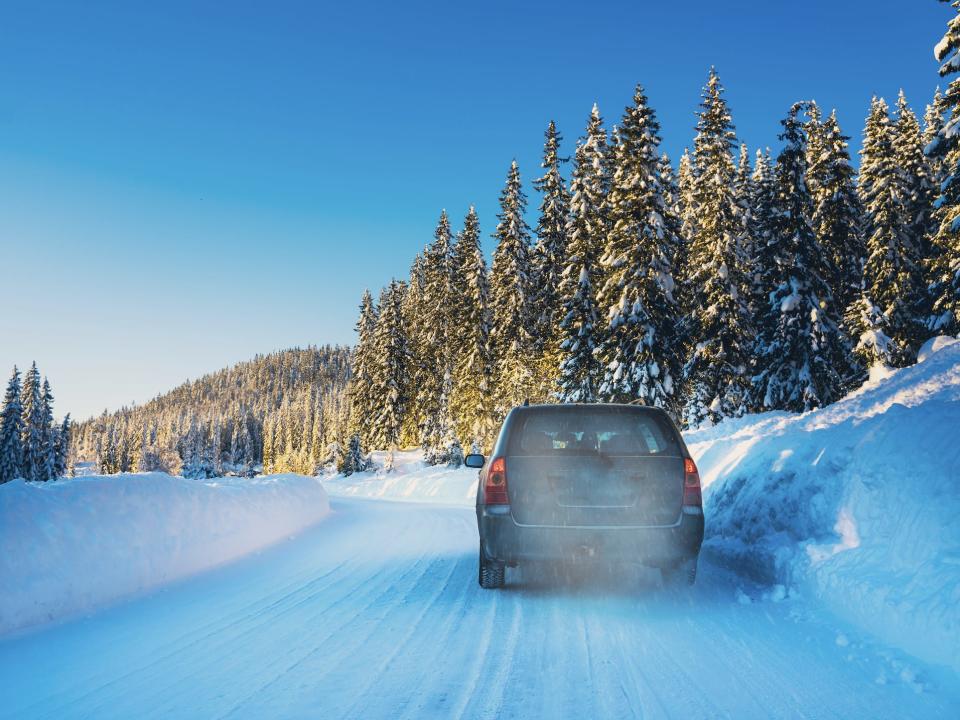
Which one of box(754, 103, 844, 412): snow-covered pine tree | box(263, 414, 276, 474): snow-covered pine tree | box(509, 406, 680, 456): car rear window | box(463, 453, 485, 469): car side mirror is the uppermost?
box(754, 103, 844, 412): snow-covered pine tree

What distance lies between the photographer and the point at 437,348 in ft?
173

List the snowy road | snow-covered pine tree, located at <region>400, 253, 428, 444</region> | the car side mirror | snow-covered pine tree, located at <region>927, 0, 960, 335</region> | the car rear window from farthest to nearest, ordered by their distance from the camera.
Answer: snow-covered pine tree, located at <region>400, 253, 428, 444</region>, snow-covered pine tree, located at <region>927, 0, 960, 335</region>, the car side mirror, the car rear window, the snowy road

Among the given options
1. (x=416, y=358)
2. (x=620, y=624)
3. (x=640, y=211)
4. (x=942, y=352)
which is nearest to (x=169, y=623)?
(x=620, y=624)

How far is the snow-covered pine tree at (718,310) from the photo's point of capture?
27.1m

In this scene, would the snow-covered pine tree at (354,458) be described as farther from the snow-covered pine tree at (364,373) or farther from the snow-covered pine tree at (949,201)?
the snow-covered pine tree at (949,201)

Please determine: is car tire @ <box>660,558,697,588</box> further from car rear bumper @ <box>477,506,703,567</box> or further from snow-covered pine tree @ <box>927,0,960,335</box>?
snow-covered pine tree @ <box>927,0,960,335</box>

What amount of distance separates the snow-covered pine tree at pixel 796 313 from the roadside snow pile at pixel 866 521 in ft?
56.1

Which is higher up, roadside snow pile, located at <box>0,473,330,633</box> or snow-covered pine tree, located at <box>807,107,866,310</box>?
snow-covered pine tree, located at <box>807,107,866,310</box>

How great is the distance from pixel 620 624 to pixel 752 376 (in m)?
24.5

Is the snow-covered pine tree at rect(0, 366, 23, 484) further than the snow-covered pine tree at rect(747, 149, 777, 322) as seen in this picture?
Yes

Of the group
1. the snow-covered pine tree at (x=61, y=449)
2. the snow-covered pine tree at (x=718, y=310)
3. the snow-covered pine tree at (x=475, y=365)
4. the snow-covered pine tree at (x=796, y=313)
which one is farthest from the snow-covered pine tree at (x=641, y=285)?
the snow-covered pine tree at (x=61, y=449)

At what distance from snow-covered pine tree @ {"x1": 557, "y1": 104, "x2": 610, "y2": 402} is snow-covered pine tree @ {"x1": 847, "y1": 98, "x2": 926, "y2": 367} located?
11524mm

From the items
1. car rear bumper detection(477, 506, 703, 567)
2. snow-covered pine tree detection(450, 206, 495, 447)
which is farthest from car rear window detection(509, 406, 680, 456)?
snow-covered pine tree detection(450, 206, 495, 447)

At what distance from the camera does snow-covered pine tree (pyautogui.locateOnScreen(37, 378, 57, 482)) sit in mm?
55219
